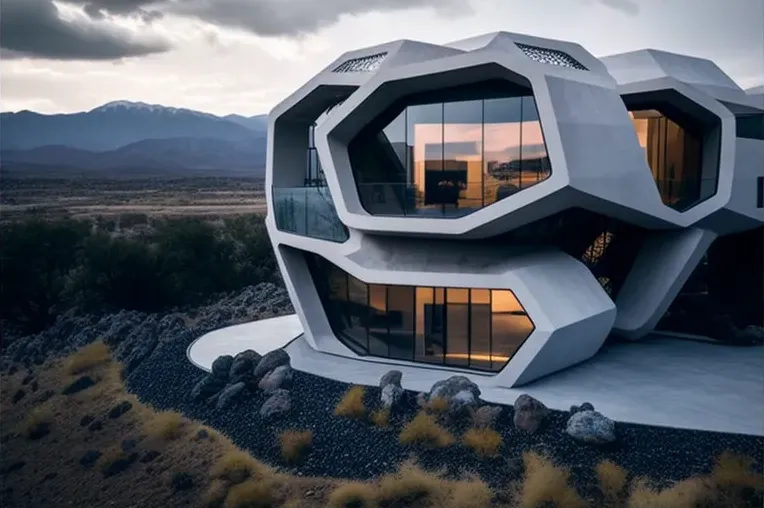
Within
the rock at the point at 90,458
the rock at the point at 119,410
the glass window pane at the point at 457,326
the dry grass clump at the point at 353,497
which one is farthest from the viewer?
the rock at the point at 119,410

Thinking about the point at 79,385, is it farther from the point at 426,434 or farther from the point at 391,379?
the point at 426,434

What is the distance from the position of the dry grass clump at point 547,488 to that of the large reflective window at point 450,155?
611cm

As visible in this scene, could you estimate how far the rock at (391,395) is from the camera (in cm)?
1336

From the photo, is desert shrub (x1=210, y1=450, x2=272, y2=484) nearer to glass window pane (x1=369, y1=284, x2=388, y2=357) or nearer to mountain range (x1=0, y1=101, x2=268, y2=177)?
glass window pane (x1=369, y1=284, x2=388, y2=357)

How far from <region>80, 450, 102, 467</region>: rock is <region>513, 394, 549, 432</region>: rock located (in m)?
9.20

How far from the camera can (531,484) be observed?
10.3 meters

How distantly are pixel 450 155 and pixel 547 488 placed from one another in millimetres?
7997

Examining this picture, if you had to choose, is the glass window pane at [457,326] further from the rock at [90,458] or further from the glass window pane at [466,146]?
the rock at [90,458]

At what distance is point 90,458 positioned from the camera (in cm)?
1454

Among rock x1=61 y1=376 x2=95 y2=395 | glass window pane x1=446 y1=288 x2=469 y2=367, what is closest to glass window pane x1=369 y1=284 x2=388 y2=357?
glass window pane x1=446 y1=288 x2=469 y2=367

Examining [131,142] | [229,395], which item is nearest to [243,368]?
[229,395]

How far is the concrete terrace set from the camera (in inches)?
496

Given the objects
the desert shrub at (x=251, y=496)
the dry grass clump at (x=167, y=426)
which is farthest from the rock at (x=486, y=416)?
the dry grass clump at (x=167, y=426)

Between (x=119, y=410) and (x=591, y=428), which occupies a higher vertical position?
(x=591, y=428)
